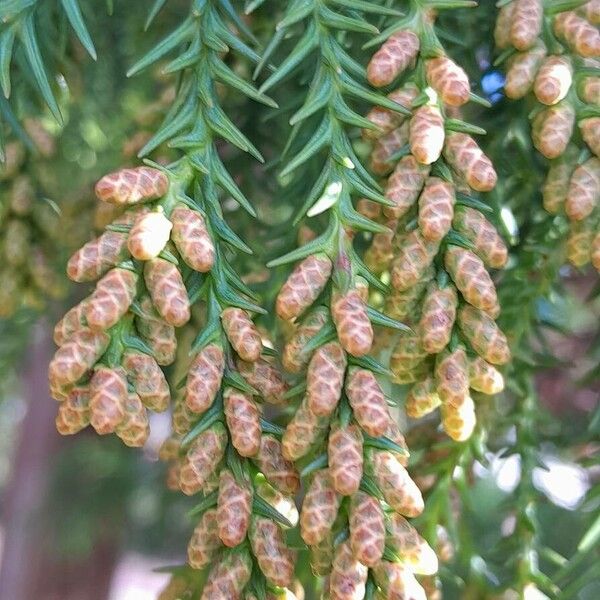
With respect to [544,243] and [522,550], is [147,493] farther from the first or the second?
[544,243]

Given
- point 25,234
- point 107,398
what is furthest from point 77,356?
point 25,234

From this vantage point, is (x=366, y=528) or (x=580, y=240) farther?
(x=580, y=240)

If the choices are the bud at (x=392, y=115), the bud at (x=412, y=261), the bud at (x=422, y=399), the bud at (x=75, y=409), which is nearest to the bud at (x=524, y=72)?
the bud at (x=392, y=115)

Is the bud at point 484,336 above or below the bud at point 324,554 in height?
above

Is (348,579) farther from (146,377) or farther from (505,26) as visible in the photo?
(505,26)

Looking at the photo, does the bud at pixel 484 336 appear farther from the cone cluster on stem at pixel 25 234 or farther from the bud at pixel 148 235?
the cone cluster on stem at pixel 25 234

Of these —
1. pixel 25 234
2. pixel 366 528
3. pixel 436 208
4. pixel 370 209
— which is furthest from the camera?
pixel 25 234
